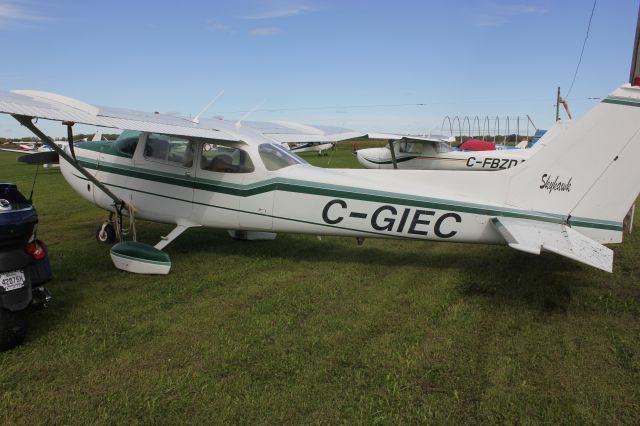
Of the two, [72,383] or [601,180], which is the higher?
[601,180]

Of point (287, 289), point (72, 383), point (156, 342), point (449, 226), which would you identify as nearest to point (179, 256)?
point (287, 289)

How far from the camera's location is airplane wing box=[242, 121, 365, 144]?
7699 millimetres

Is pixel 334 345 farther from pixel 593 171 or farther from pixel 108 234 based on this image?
pixel 108 234

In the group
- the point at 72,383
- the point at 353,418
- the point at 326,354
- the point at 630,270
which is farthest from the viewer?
the point at 630,270

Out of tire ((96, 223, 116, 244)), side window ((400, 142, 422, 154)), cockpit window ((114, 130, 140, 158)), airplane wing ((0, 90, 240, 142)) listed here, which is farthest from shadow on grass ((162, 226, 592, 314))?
side window ((400, 142, 422, 154))

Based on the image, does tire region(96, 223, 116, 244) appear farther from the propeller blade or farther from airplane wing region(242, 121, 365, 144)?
airplane wing region(242, 121, 365, 144)

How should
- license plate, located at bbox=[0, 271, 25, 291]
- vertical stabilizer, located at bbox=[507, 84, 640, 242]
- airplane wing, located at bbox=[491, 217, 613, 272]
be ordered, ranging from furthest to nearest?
vertical stabilizer, located at bbox=[507, 84, 640, 242], airplane wing, located at bbox=[491, 217, 613, 272], license plate, located at bbox=[0, 271, 25, 291]

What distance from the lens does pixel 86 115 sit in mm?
4766

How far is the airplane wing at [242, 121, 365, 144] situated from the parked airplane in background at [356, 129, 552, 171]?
5.36 metres

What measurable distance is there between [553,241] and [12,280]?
4351 millimetres

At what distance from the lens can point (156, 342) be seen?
3.59m

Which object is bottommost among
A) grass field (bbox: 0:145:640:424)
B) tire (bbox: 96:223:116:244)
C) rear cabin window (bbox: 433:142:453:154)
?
tire (bbox: 96:223:116:244)

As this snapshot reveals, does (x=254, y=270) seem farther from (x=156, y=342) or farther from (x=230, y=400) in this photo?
(x=230, y=400)

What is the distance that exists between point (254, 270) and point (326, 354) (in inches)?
93.6
